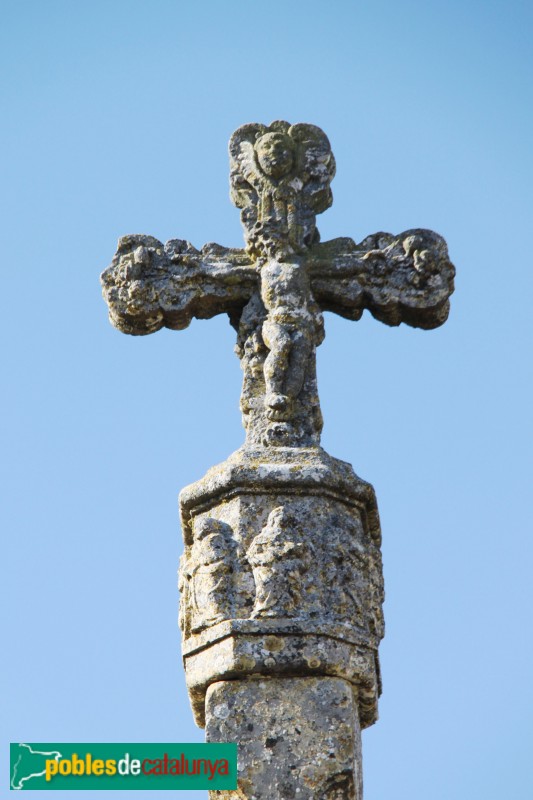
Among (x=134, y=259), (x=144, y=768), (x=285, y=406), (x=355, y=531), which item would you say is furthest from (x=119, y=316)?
(x=144, y=768)

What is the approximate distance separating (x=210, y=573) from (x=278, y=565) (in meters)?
0.31

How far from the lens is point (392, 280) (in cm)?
893

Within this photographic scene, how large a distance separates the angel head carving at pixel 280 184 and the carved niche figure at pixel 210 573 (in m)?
1.60

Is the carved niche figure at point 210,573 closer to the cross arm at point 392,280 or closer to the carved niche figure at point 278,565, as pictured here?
the carved niche figure at point 278,565

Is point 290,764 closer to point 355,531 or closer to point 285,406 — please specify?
point 355,531

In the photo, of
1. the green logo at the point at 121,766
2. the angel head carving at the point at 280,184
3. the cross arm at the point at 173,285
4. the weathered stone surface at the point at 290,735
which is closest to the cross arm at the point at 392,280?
the angel head carving at the point at 280,184

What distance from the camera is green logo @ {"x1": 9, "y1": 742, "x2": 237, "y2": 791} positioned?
7441mm

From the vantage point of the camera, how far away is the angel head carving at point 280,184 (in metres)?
8.89

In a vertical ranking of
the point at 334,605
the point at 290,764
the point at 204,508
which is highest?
the point at 204,508

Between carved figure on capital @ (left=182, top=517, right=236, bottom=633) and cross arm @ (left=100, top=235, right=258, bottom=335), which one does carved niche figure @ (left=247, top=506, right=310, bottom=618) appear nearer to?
carved figure on capital @ (left=182, top=517, right=236, bottom=633)

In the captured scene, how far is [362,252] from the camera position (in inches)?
355

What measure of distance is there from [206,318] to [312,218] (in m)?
0.73

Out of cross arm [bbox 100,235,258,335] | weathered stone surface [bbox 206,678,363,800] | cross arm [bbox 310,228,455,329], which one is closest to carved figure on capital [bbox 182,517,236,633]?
weathered stone surface [bbox 206,678,363,800]

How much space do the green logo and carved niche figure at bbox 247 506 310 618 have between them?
0.62m
